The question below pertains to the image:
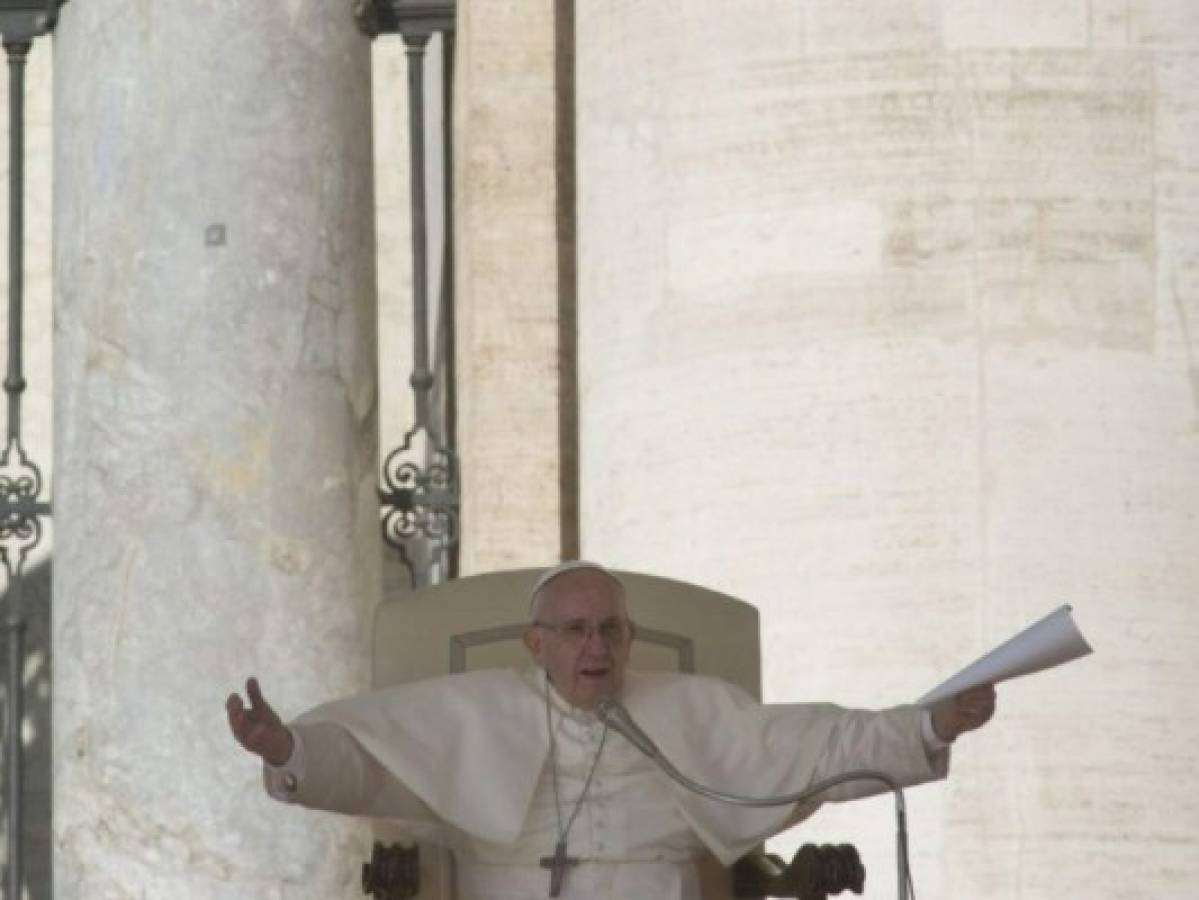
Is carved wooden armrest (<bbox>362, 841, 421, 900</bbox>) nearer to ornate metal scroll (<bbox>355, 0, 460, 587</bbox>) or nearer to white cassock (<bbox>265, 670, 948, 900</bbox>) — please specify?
white cassock (<bbox>265, 670, 948, 900</bbox>)

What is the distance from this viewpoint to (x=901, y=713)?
8516mm

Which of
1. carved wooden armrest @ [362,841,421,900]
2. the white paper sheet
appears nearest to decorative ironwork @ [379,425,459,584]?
carved wooden armrest @ [362,841,421,900]

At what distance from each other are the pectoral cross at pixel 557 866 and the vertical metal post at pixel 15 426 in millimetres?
2482

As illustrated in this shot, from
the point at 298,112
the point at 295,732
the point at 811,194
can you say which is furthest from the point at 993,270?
the point at 295,732

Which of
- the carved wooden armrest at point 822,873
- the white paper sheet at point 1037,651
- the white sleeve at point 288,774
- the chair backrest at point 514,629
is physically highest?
the chair backrest at point 514,629

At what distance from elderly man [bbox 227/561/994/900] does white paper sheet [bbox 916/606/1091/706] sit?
661mm

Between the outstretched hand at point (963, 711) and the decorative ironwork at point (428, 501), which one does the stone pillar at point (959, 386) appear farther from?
the outstretched hand at point (963, 711)

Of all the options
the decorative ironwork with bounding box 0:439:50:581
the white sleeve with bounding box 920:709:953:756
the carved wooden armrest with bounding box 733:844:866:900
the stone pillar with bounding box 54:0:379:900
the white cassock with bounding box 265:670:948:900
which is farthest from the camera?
the decorative ironwork with bounding box 0:439:50:581

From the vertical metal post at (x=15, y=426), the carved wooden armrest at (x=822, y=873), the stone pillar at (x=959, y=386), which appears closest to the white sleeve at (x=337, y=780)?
the carved wooden armrest at (x=822, y=873)

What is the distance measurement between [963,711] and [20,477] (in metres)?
3.90

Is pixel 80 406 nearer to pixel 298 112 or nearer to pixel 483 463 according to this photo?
pixel 298 112

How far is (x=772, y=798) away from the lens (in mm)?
8555

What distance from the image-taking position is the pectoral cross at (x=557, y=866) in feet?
29.0

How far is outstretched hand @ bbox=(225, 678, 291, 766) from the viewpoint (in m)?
7.95
